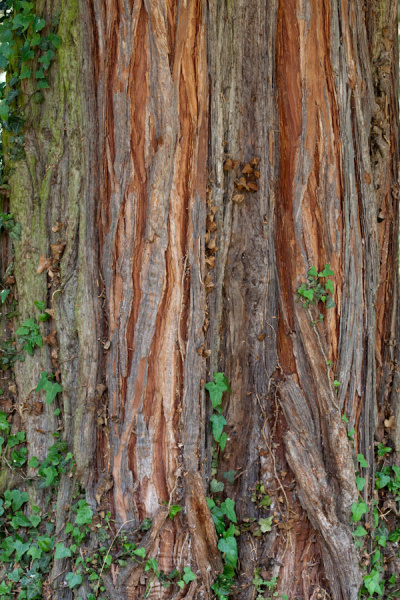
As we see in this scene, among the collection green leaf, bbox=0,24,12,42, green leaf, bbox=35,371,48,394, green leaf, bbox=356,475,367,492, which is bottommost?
green leaf, bbox=356,475,367,492

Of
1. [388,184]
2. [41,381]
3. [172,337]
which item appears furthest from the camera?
[388,184]

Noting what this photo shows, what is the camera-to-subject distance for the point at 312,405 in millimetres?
2922

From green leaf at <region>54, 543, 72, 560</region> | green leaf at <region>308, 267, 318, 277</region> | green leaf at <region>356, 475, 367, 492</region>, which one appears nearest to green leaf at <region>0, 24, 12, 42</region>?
green leaf at <region>308, 267, 318, 277</region>

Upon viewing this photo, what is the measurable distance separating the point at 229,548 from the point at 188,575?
260 millimetres

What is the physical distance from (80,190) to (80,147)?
24cm

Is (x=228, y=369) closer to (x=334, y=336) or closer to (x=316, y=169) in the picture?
(x=334, y=336)

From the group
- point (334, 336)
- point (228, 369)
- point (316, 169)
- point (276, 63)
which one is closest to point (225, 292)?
point (228, 369)

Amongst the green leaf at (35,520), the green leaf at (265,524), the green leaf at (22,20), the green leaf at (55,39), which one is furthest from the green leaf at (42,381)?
the green leaf at (22,20)

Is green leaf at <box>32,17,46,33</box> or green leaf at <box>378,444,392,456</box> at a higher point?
green leaf at <box>32,17,46,33</box>

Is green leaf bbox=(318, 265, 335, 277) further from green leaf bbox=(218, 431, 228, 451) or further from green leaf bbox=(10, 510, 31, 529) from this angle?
green leaf bbox=(10, 510, 31, 529)

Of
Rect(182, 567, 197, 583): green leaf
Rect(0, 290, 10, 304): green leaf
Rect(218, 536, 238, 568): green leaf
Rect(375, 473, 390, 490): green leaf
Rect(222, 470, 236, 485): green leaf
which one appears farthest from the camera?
Rect(375, 473, 390, 490): green leaf

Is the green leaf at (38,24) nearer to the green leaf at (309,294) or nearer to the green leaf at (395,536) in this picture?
the green leaf at (309,294)

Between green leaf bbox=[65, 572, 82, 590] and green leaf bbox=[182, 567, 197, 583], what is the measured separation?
518 millimetres

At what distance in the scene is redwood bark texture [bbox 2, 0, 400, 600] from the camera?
8.86 feet
